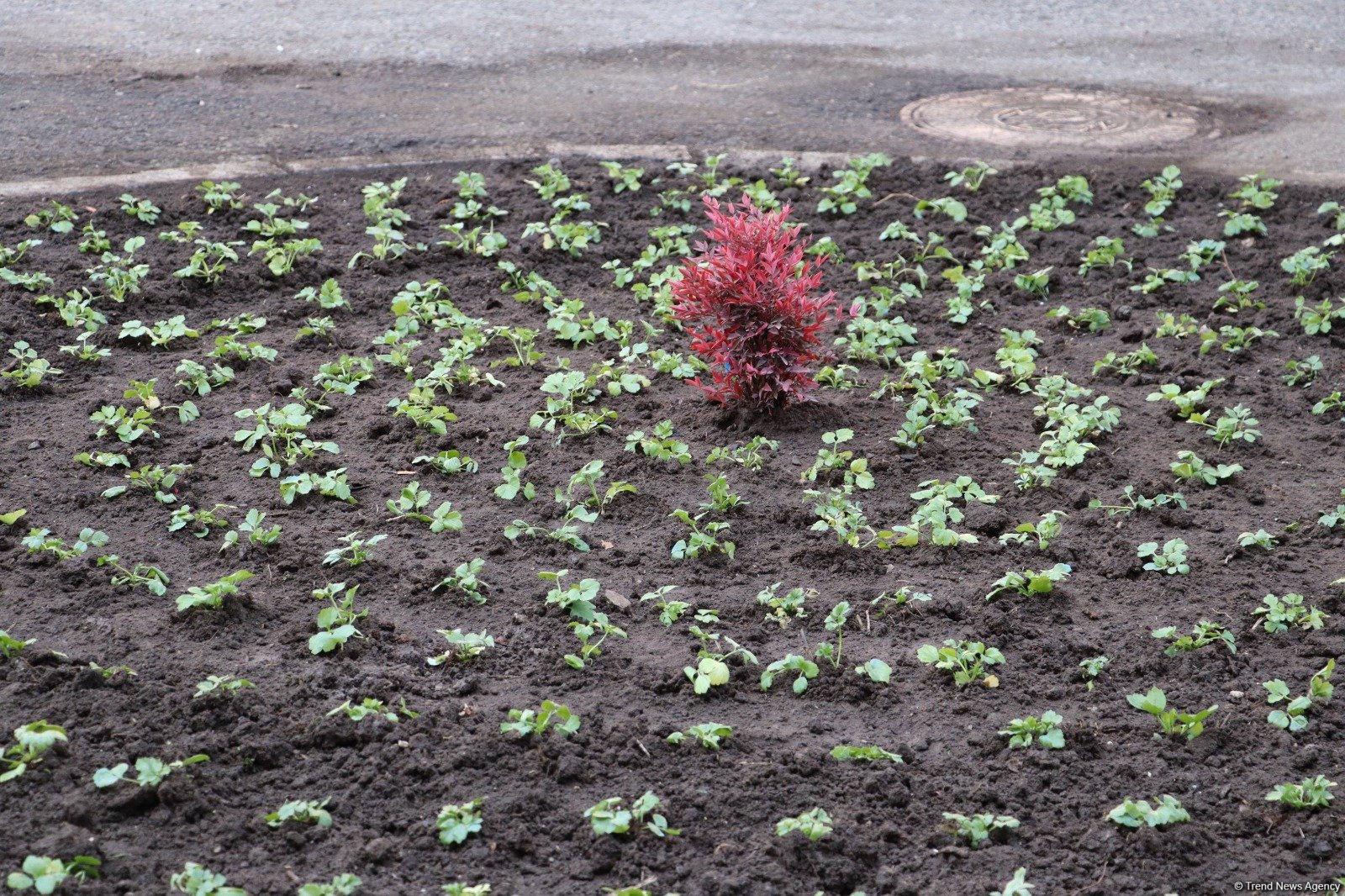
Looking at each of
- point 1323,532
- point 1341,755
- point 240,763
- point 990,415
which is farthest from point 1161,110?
point 240,763

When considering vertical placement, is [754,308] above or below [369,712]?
above

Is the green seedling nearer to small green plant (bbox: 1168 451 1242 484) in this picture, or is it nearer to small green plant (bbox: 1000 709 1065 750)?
small green plant (bbox: 1000 709 1065 750)

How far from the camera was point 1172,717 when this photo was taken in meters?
3.02

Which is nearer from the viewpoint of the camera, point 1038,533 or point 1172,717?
point 1172,717

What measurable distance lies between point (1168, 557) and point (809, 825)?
154cm

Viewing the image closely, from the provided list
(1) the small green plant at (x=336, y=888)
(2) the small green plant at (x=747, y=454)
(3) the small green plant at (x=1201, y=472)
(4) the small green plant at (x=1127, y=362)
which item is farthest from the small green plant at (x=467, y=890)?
(4) the small green plant at (x=1127, y=362)

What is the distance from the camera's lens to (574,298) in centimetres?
546

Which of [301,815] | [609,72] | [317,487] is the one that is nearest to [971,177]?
[609,72]

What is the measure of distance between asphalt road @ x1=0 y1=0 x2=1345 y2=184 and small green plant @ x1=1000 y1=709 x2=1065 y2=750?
457cm

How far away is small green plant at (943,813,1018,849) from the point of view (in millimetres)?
2748

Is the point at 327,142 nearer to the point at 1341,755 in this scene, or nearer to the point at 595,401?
the point at 595,401

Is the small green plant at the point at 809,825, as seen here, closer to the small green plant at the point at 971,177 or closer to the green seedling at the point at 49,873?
the green seedling at the point at 49,873

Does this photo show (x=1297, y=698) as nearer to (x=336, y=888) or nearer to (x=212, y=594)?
(x=336, y=888)

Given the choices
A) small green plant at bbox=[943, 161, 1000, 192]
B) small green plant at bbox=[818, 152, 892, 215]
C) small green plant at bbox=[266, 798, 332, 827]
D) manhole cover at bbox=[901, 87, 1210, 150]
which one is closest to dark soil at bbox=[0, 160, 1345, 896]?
small green plant at bbox=[266, 798, 332, 827]
